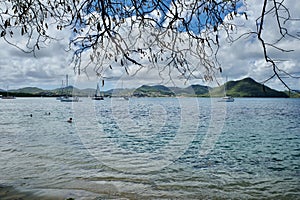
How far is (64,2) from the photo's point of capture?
12.3ft

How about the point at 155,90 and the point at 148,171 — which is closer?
the point at 155,90

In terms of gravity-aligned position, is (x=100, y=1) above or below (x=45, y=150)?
above

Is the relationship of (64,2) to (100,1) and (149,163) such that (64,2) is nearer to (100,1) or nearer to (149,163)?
(100,1)

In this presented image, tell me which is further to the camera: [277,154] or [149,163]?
[277,154]

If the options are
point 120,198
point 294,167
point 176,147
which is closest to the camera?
point 120,198

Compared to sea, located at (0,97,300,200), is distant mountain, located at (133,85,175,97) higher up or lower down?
higher up

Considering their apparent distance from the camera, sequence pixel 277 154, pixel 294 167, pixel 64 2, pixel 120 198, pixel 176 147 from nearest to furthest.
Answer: pixel 64 2, pixel 120 198, pixel 294 167, pixel 277 154, pixel 176 147

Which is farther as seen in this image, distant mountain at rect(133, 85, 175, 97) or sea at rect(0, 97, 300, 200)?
sea at rect(0, 97, 300, 200)

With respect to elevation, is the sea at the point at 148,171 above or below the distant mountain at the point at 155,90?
below

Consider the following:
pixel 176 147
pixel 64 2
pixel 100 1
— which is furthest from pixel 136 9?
pixel 176 147

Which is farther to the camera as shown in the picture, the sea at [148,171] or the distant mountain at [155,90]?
the sea at [148,171]

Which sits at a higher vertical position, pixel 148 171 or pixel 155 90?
pixel 155 90

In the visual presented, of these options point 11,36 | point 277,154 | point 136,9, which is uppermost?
point 136,9

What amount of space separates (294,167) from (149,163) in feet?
24.1
